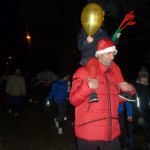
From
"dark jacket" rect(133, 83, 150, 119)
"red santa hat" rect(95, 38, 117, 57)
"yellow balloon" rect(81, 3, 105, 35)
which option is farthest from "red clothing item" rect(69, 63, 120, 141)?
"dark jacket" rect(133, 83, 150, 119)

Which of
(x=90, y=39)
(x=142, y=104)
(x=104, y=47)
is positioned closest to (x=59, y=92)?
(x=142, y=104)

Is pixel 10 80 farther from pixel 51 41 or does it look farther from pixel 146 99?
pixel 51 41

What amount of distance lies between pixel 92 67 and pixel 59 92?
21.1 ft

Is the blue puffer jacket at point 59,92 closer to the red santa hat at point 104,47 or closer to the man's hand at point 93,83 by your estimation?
the red santa hat at point 104,47

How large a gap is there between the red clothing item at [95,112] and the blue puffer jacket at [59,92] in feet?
20.1

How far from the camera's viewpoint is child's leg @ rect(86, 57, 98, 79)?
4.10 metres

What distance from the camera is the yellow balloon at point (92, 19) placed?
4766 mm

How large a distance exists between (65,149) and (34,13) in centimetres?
1010

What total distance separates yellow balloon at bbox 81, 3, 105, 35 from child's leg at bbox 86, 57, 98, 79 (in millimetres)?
633

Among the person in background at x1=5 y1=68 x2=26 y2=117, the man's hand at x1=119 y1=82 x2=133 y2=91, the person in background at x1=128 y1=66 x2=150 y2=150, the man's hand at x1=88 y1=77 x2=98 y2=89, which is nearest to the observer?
the man's hand at x1=88 y1=77 x2=98 y2=89

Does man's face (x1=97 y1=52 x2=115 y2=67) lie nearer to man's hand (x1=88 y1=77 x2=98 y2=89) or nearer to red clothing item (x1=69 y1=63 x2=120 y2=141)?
red clothing item (x1=69 y1=63 x2=120 y2=141)

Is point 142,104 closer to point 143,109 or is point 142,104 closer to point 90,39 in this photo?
point 143,109

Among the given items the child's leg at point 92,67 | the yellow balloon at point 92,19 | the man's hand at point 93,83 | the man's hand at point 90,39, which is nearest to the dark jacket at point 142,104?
the yellow balloon at point 92,19

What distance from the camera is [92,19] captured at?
190 inches
